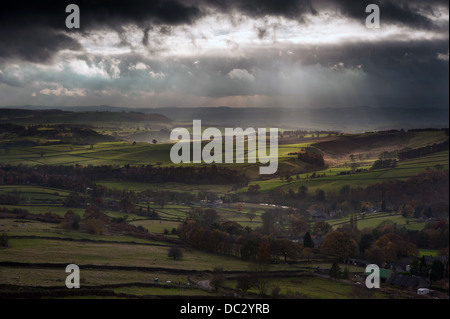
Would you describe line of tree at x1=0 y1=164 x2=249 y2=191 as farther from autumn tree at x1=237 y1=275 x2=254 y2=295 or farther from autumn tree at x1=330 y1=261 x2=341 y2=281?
autumn tree at x1=237 y1=275 x2=254 y2=295

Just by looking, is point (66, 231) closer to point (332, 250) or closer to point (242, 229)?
point (242, 229)

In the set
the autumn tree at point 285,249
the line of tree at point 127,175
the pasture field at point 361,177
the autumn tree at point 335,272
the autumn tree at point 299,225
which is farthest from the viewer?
the pasture field at point 361,177

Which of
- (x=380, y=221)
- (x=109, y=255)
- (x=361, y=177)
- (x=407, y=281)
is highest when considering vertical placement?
(x=361, y=177)

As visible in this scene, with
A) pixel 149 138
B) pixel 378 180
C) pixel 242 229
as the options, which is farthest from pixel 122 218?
pixel 149 138

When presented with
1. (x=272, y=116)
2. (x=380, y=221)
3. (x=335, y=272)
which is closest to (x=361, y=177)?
(x=380, y=221)

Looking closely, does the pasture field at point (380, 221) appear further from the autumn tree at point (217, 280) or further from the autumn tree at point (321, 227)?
the autumn tree at point (217, 280)

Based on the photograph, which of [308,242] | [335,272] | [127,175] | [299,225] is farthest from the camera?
[127,175]

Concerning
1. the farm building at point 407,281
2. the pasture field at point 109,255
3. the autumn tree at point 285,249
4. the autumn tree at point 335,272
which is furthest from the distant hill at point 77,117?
the farm building at point 407,281

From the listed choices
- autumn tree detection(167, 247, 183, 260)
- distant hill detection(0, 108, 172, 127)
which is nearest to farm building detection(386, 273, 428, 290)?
autumn tree detection(167, 247, 183, 260)

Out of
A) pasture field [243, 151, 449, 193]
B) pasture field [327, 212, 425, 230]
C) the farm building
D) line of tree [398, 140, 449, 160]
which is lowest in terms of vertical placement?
the farm building

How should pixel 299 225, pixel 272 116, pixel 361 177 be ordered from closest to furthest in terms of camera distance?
pixel 299 225
pixel 361 177
pixel 272 116

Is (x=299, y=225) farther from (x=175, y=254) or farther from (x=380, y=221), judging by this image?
(x=175, y=254)
